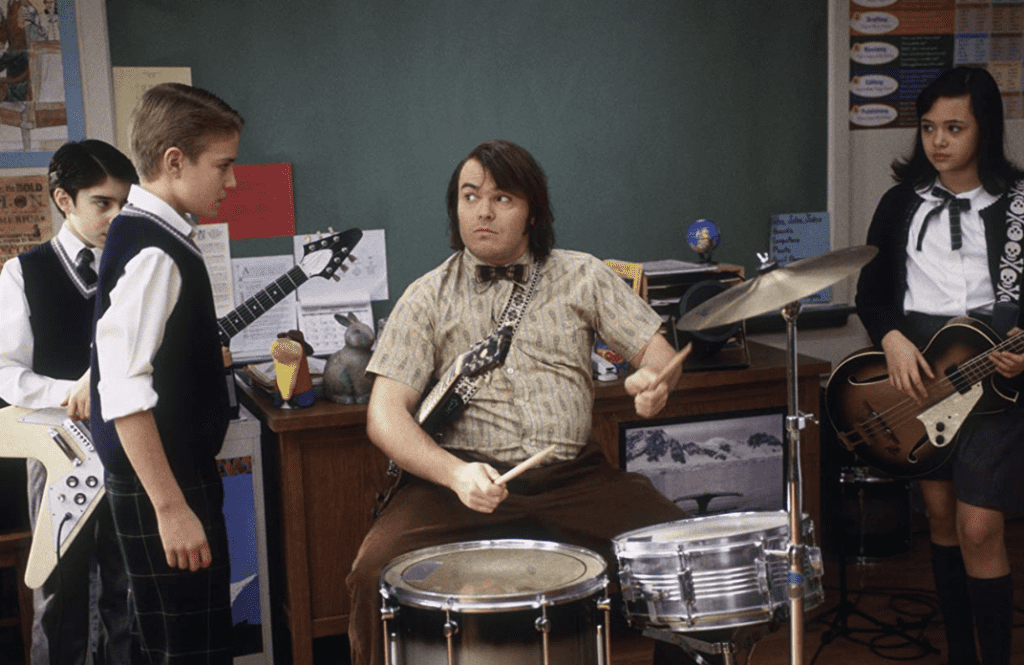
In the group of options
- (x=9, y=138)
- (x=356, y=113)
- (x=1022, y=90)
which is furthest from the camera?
(x=1022, y=90)

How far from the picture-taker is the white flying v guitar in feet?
8.54

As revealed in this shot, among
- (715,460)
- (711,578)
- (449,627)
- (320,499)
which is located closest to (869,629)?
(715,460)

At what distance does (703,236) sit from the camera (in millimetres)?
3609

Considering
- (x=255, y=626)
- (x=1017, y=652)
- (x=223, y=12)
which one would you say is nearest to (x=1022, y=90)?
(x=1017, y=652)

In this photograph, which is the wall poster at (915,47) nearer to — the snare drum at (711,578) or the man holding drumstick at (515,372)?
the man holding drumstick at (515,372)

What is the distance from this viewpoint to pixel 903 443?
9.64 ft

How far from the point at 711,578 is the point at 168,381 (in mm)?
1110

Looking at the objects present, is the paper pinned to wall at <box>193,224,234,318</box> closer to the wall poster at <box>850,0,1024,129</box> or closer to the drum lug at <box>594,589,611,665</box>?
the drum lug at <box>594,589,611,665</box>

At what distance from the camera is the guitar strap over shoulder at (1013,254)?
2797 mm

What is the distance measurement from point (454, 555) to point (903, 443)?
145cm

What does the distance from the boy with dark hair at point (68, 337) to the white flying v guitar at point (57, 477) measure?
0.04 meters

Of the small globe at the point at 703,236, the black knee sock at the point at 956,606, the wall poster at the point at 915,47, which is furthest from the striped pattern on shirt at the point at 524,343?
the wall poster at the point at 915,47

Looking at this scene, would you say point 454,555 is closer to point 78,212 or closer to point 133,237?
point 133,237

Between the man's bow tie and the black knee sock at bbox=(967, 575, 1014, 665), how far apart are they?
1454 mm
